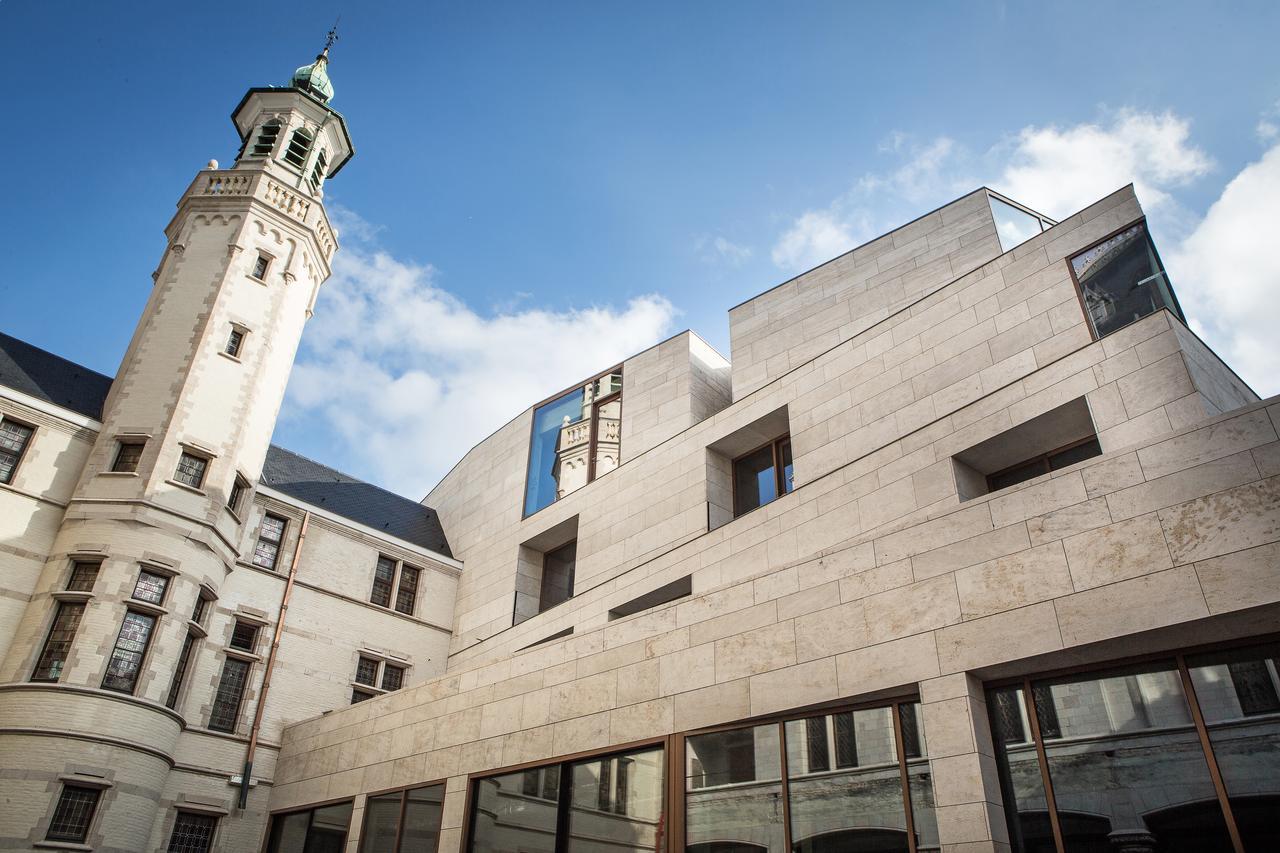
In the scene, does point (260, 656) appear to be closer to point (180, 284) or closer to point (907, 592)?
point (180, 284)

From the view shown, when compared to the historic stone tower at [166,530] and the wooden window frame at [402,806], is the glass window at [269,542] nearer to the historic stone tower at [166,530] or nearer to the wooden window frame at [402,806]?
the historic stone tower at [166,530]

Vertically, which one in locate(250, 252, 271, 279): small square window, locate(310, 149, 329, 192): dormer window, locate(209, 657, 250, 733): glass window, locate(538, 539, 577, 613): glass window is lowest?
locate(209, 657, 250, 733): glass window

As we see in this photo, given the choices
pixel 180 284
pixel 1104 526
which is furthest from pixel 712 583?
pixel 180 284

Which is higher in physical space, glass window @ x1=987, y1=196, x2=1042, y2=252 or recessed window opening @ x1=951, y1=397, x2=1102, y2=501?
glass window @ x1=987, y1=196, x2=1042, y2=252

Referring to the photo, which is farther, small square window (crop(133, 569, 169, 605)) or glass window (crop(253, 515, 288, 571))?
glass window (crop(253, 515, 288, 571))

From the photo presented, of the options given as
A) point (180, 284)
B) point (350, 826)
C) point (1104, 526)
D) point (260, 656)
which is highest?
point (180, 284)

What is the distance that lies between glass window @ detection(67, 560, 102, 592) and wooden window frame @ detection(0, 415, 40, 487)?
2569 mm

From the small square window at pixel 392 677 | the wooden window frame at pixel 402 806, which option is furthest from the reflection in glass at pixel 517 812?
the small square window at pixel 392 677

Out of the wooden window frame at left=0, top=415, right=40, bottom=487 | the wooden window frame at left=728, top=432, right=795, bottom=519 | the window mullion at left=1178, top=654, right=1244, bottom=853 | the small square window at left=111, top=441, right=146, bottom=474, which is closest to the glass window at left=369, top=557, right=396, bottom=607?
the small square window at left=111, top=441, right=146, bottom=474

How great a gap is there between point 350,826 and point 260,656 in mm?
7308

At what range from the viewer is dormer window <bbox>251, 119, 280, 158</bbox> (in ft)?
95.0

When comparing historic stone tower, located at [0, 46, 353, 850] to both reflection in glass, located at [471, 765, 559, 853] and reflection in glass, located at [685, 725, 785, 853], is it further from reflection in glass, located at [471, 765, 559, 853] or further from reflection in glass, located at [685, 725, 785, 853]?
reflection in glass, located at [685, 725, 785, 853]

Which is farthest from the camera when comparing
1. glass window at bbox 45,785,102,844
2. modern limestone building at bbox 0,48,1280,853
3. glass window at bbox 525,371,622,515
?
glass window at bbox 525,371,622,515

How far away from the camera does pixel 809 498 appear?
17.3 m
